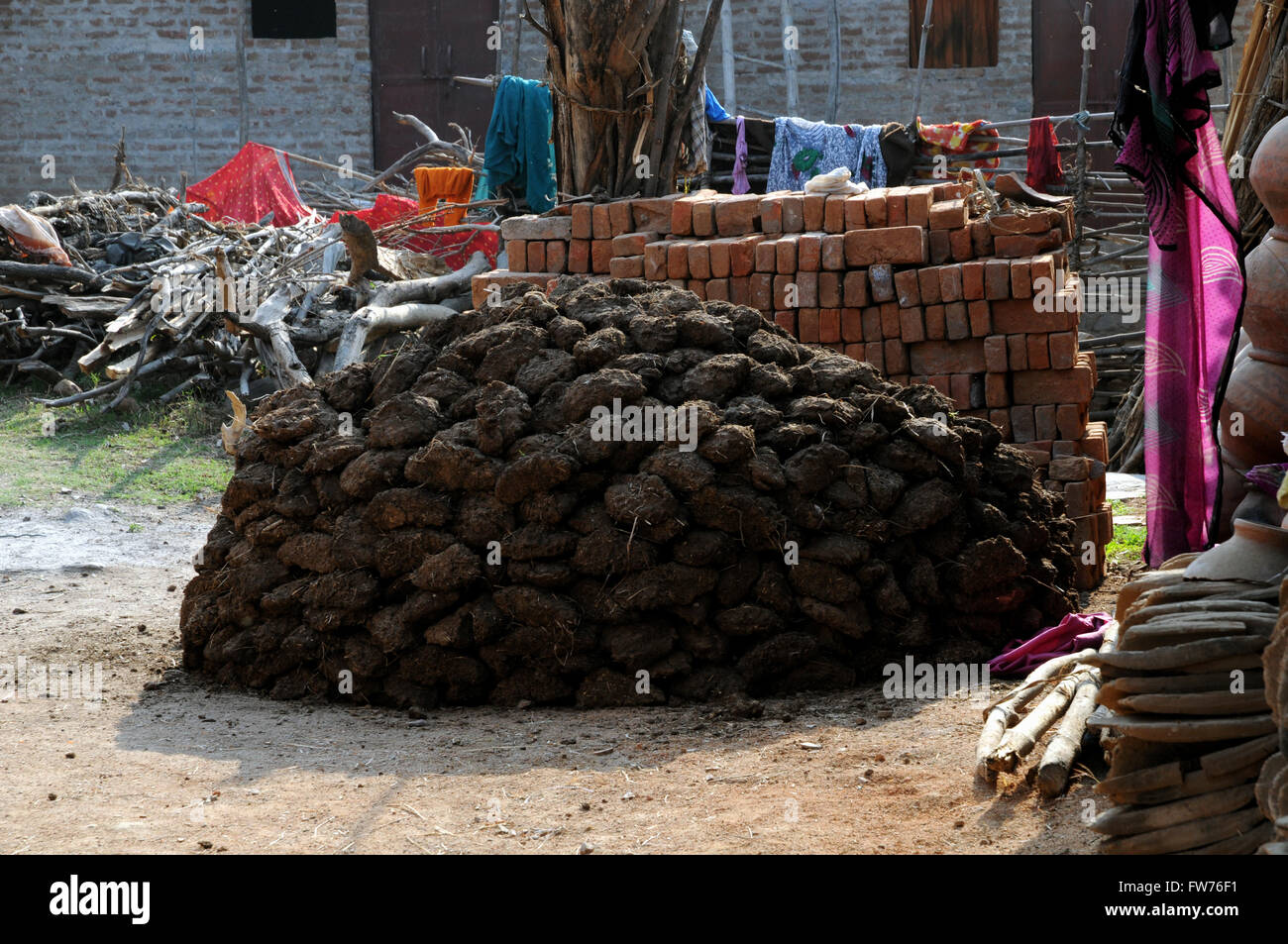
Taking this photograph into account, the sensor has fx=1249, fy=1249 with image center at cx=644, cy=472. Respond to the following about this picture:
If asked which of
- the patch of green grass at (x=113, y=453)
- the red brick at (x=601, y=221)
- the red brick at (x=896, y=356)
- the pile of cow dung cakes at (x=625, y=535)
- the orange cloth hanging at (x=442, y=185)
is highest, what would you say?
the orange cloth hanging at (x=442, y=185)

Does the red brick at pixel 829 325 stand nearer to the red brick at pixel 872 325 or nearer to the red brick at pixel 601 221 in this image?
the red brick at pixel 872 325

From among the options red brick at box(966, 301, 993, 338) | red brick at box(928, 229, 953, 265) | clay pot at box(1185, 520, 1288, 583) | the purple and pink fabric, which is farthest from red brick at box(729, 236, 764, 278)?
clay pot at box(1185, 520, 1288, 583)

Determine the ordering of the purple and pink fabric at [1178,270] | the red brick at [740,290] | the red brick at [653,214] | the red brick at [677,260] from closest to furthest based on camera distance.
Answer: the purple and pink fabric at [1178,270] → the red brick at [740,290] → the red brick at [677,260] → the red brick at [653,214]

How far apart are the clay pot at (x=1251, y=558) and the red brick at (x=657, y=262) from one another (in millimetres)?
3842

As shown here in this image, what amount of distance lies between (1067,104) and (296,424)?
41.1 ft

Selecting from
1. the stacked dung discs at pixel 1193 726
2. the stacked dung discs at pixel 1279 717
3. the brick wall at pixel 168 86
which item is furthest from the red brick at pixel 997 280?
the brick wall at pixel 168 86

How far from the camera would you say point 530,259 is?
667 centimetres

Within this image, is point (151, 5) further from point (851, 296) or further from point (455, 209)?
point (851, 296)

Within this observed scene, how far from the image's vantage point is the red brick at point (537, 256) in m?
6.66

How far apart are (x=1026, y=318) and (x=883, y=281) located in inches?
26.1

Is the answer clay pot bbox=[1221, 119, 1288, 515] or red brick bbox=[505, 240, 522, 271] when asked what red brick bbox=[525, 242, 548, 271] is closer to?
red brick bbox=[505, 240, 522, 271]

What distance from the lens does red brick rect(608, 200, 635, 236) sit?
21.3 feet

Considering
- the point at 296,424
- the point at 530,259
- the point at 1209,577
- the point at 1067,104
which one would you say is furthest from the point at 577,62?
the point at 1067,104

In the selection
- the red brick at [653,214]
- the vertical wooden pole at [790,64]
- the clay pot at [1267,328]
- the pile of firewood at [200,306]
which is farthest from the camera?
the vertical wooden pole at [790,64]
